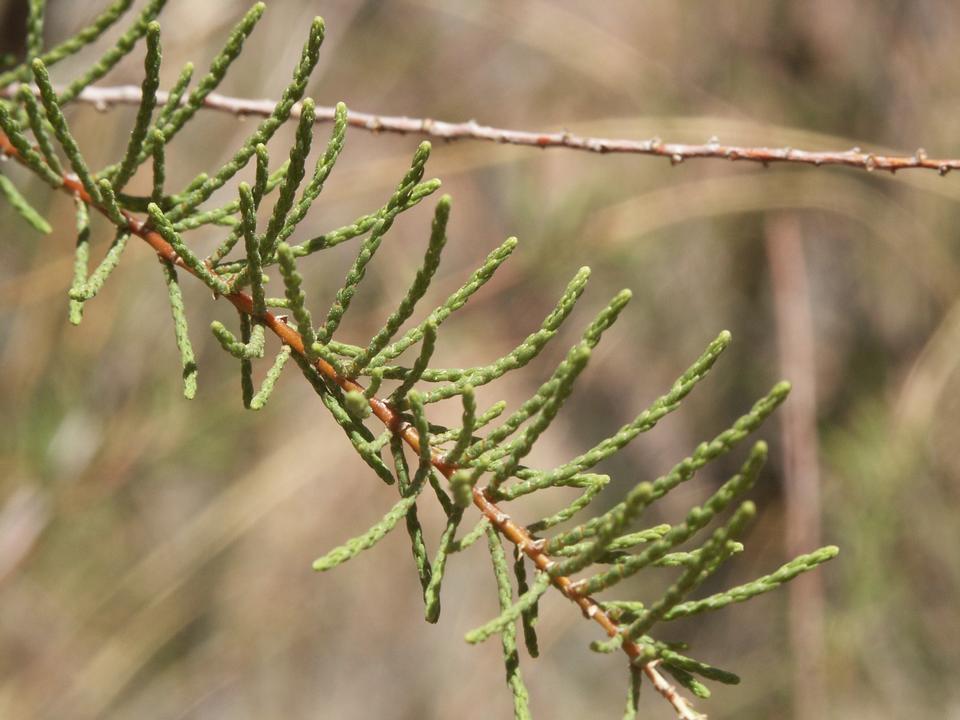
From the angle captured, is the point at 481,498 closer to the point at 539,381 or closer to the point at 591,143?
the point at 591,143

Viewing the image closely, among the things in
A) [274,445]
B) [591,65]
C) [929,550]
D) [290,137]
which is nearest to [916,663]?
[929,550]

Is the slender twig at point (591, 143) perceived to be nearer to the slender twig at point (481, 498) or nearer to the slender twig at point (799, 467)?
the slender twig at point (481, 498)

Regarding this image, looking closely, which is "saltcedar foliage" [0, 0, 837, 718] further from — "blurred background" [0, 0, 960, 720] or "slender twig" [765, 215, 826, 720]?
"slender twig" [765, 215, 826, 720]

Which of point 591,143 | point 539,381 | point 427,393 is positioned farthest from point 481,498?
point 539,381

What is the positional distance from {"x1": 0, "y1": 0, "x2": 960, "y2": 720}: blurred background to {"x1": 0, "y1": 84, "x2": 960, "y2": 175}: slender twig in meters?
0.39

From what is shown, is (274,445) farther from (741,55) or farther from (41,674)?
(741,55)

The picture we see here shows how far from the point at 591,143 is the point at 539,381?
1.08 m

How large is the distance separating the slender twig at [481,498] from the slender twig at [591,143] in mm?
135

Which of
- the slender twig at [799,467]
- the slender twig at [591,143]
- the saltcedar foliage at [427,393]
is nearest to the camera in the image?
the saltcedar foliage at [427,393]

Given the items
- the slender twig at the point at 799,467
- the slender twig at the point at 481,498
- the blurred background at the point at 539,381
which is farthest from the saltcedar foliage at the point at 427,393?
the slender twig at the point at 799,467

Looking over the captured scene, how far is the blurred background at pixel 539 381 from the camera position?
3.67 feet

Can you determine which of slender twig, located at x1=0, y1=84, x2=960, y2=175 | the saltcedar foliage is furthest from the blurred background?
the saltcedar foliage

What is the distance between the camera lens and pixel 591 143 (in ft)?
1.52

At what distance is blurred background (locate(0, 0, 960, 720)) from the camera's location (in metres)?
1.12
